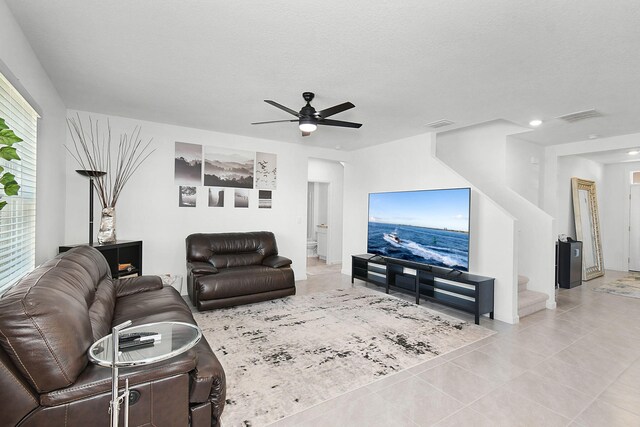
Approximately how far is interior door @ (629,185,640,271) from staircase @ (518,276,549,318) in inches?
178

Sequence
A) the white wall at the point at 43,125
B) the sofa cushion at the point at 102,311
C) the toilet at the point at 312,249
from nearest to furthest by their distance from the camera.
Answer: the sofa cushion at the point at 102,311
the white wall at the point at 43,125
the toilet at the point at 312,249

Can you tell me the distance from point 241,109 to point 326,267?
14.2 feet

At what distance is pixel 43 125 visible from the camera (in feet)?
9.57

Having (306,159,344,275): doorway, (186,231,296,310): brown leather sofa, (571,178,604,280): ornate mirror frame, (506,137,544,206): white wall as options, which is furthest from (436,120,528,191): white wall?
(186,231,296,310): brown leather sofa

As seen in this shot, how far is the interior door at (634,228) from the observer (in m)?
6.93

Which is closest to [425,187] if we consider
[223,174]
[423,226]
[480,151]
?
[423,226]

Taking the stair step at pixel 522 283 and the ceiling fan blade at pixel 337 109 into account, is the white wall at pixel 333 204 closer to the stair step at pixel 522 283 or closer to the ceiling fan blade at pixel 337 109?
the stair step at pixel 522 283

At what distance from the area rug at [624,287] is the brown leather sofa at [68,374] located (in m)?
6.46

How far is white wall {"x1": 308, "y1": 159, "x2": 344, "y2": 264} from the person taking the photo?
25.0ft

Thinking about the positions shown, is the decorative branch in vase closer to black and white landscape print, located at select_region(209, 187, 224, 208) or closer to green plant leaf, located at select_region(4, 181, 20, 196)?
black and white landscape print, located at select_region(209, 187, 224, 208)

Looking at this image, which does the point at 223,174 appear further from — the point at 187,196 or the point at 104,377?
the point at 104,377

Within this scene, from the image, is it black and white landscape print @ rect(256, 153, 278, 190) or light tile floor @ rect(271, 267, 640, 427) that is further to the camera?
black and white landscape print @ rect(256, 153, 278, 190)

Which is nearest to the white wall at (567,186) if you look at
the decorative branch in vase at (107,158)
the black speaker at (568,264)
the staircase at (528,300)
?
the black speaker at (568,264)

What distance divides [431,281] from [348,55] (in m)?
3.17
